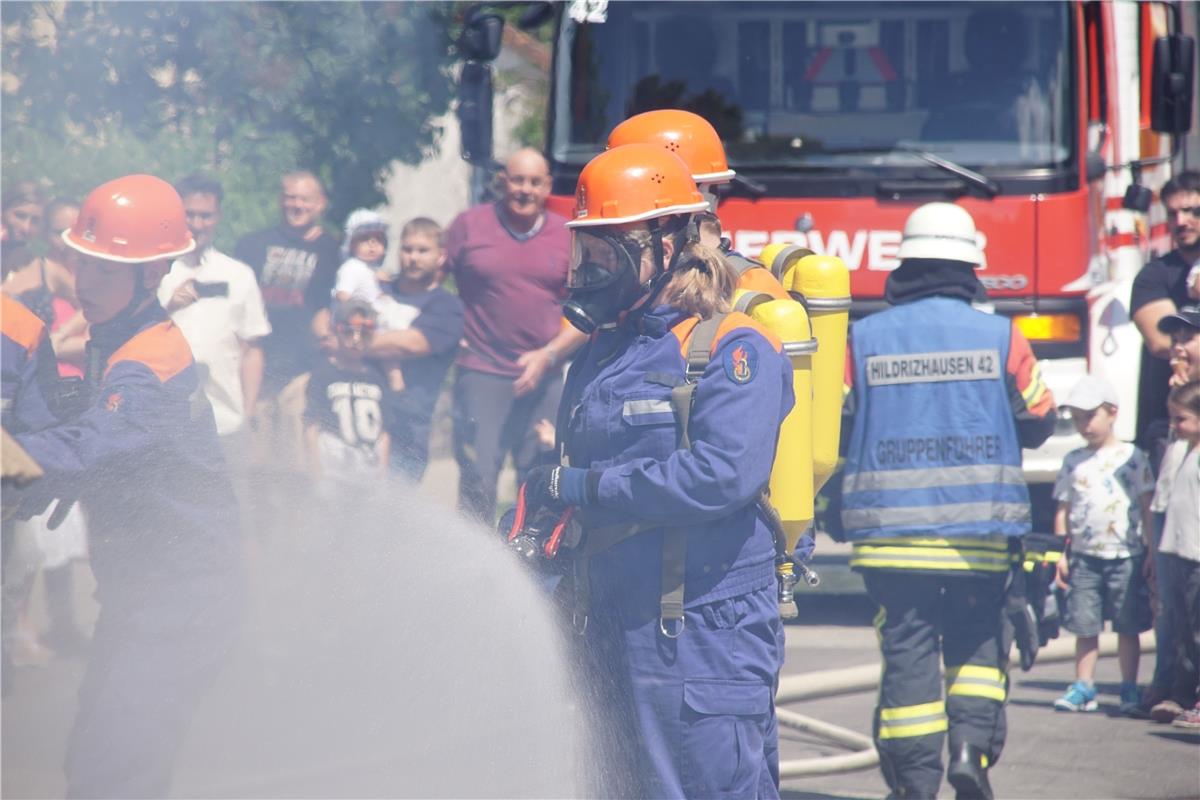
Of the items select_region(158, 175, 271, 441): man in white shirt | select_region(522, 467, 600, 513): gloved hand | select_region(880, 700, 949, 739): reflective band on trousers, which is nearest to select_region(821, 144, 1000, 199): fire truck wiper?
select_region(158, 175, 271, 441): man in white shirt

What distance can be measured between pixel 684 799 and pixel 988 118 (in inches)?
204

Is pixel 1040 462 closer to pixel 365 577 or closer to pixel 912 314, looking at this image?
pixel 912 314

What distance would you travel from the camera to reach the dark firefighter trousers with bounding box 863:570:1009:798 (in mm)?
5004

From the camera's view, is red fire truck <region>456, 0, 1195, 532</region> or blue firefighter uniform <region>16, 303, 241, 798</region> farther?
red fire truck <region>456, 0, 1195, 532</region>

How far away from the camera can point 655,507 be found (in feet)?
11.5

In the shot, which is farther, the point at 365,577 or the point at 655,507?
the point at 365,577

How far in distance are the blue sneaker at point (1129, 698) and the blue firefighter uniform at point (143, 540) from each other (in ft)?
13.1

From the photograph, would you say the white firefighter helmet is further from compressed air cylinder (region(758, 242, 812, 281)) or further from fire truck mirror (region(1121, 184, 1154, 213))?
fire truck mirror (region(1121, 184, 1154, 213))

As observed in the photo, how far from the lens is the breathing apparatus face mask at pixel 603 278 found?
3604 millimetres

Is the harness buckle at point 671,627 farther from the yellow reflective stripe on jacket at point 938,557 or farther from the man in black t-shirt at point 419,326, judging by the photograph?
the man in black t-shirt at point 419,326

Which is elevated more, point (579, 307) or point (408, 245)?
point (408, 245)

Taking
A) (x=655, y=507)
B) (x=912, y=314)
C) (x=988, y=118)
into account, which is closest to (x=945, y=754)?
(x=912, y=314)

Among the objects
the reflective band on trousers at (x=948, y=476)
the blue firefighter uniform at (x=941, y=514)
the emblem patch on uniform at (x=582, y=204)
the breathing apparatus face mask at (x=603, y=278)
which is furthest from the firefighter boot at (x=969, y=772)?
the emblem patch on uniform at (x=582, y=204)

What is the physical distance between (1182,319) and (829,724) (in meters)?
2.14
